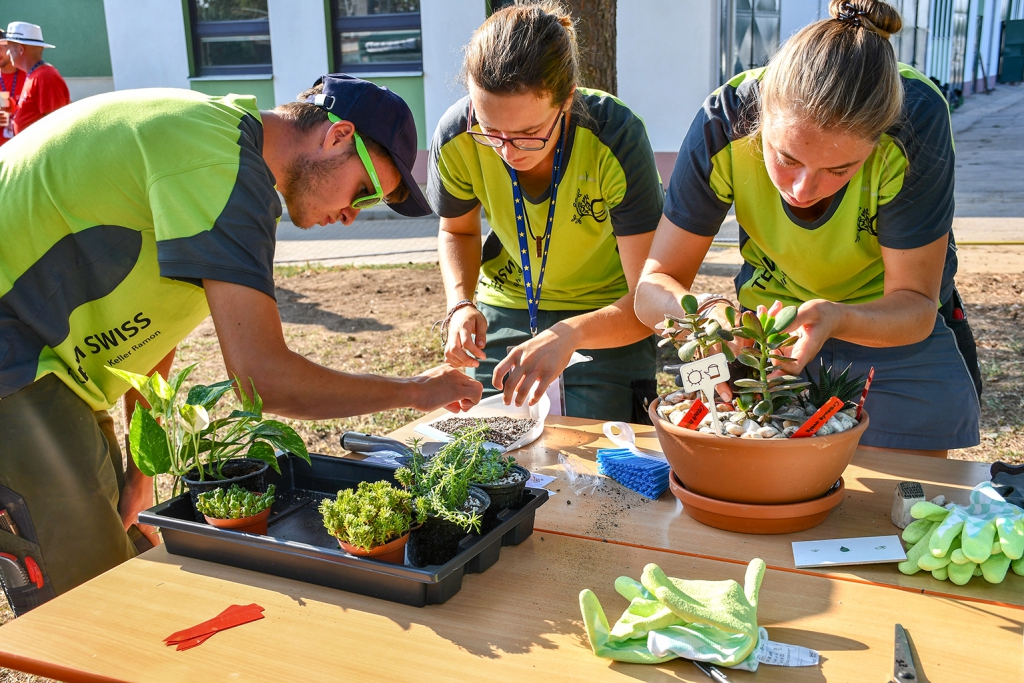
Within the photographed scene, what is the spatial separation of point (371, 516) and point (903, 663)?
0.74 m

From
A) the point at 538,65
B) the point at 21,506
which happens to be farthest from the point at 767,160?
the point at 21,506

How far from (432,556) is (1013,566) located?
912 mm

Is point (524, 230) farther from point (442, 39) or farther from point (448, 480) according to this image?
point (442, 39)

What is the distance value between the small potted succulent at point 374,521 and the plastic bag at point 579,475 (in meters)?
0.50

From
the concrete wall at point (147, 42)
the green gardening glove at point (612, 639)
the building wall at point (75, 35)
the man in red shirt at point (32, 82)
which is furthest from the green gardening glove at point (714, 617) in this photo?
the building wall at point (75, 35)

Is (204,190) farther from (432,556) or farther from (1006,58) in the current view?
(1006,58)

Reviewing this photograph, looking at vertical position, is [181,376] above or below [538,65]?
below

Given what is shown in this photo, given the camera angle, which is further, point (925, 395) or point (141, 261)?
point (925, 395)

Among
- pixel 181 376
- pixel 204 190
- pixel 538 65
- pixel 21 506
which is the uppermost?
pixel 538 65

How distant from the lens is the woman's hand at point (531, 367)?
197cm

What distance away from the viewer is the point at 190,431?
4.71ft

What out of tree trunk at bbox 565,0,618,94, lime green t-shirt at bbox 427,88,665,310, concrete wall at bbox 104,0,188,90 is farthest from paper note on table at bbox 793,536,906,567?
concrete wall at bbox 104,0,188,90

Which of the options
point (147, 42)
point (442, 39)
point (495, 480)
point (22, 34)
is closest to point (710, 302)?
point (495, 480)

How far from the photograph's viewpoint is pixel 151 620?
128 cm
